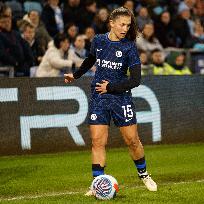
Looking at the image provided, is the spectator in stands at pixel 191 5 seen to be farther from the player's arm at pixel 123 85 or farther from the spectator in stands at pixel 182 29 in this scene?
the player's arm at pixel 123 85

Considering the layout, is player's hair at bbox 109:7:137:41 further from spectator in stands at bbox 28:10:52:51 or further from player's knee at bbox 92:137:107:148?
spectator in stands at bbox 28:10:52:51

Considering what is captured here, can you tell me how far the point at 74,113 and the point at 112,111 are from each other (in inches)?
194

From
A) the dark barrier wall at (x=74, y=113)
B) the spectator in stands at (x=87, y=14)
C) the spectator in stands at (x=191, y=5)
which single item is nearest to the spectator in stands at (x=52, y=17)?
the spectator in stands at (x=87, y=14)

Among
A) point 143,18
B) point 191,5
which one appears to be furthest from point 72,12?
point 191,5

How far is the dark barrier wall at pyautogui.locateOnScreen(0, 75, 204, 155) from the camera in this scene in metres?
13.5

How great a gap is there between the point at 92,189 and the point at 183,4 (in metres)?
14.0

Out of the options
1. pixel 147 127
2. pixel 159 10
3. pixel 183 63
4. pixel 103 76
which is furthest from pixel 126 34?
pixel 159 10

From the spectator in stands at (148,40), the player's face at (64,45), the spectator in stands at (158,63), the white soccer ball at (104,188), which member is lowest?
the white soccer ball at (104,188)

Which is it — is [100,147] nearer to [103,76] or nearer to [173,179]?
[103,76]

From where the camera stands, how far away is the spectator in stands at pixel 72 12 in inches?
729

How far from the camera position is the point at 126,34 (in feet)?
29.9

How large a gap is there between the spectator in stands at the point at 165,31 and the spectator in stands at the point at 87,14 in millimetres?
2235

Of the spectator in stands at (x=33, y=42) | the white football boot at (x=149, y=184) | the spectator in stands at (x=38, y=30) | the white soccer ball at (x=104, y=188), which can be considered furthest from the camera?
the spectator in stands at (x=38, y=30)

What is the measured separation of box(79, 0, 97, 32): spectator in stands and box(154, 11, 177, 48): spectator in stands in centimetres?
223
